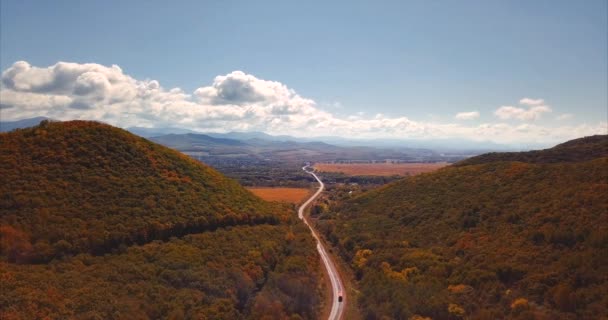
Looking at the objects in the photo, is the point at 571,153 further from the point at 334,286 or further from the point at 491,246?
the point at 334,286

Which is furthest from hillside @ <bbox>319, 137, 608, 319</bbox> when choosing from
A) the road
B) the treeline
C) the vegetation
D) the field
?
the field

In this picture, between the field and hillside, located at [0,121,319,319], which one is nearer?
hillside, located at [0,121,319,319]

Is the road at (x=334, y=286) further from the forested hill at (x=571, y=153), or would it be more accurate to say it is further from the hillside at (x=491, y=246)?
the forested hill at (x=571, y=153)

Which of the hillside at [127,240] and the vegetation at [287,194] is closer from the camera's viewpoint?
the hillside at [127,240]

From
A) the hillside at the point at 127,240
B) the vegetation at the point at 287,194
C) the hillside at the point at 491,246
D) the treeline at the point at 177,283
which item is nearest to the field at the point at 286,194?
the vegetation at the point at 287,194

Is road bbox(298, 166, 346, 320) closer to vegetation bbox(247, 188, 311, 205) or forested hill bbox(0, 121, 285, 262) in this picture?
forested hill bbox(0, 121, 285, 262)

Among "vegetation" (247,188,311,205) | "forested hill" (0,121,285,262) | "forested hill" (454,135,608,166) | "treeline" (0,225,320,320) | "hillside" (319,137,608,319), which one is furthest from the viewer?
"vegetation" (247,188,311,205)
